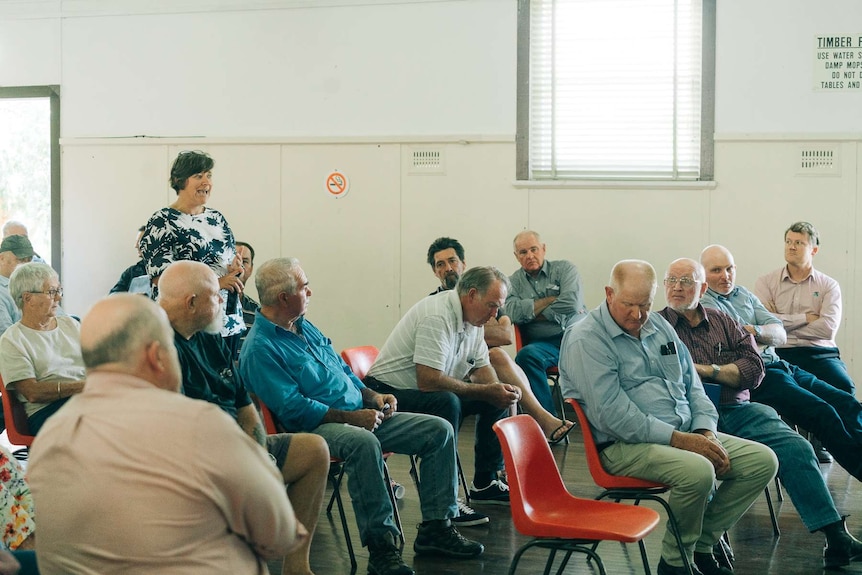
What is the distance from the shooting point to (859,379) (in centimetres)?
659

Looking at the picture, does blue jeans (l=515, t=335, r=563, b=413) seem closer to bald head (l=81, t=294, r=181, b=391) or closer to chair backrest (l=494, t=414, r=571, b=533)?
chair backrest (l=494, t=414, r=571, b=533)

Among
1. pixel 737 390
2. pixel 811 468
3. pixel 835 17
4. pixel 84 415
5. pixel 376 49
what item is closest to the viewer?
pixel 84 415

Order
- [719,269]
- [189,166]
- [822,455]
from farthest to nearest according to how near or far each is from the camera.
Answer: [822,455] < [719,269] < [189,166]

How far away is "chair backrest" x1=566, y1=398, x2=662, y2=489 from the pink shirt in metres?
2.69

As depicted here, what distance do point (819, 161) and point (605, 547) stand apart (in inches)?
155

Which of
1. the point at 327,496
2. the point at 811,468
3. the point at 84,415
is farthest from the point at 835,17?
the point at 84,415

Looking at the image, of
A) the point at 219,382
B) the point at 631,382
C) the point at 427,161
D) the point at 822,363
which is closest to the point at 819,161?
the point at 822,363

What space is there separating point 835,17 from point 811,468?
13.6 ft

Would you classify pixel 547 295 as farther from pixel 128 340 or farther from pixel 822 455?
pixel 128 340

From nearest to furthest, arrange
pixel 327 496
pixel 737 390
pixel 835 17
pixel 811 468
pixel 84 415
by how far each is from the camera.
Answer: pixel 84 415
pixel 811 468
pixel 737 390
pixel 327 496
pixel 835 17

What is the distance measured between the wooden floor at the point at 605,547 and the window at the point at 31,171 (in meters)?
4.47

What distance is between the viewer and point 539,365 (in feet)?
18.9

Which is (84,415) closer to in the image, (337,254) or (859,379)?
(337,254)

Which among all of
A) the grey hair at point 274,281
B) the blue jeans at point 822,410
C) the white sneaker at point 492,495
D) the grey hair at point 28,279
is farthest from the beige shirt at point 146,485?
the blue jeans at point 822,410
